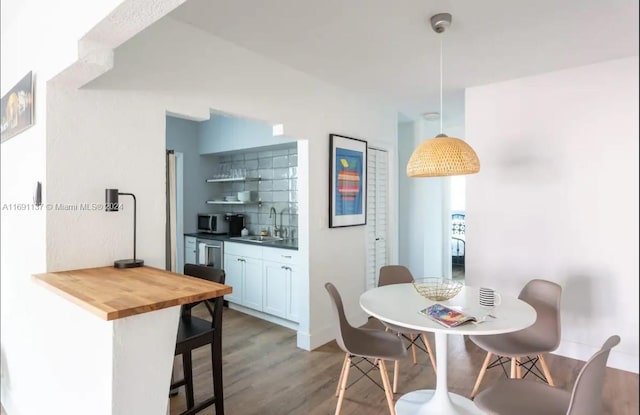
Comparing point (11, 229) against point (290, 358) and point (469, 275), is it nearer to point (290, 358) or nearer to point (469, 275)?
point (290, 358)

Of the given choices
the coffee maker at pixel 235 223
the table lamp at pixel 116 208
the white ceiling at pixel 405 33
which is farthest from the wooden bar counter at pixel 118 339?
the coffee maker at pixel 235 223

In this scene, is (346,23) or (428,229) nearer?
(346,23)

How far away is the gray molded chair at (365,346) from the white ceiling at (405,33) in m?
1.70

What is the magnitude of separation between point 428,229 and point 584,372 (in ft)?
13.2

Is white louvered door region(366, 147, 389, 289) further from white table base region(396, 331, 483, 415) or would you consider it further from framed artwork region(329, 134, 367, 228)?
white table base region(396, 331, 483, 415)

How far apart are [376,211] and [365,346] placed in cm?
221

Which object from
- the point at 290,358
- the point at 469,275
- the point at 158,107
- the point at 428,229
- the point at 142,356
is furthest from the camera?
the point at 428,229

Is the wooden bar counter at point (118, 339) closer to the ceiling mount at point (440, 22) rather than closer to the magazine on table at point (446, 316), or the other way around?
the magazine on table at point (446, 316)

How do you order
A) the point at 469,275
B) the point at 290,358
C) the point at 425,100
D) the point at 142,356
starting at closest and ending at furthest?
the point at 142,356 → the point at 290,358 → the point at 469,275 → the point at 425,100

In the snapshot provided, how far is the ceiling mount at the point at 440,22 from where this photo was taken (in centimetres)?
219

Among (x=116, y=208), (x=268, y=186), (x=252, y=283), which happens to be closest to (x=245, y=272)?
(x=252, y=283)

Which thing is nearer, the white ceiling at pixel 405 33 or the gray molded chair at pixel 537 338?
the white ceiling at pixel 405 33

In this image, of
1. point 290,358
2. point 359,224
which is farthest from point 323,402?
point 359,224

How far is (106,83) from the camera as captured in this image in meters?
2.02
